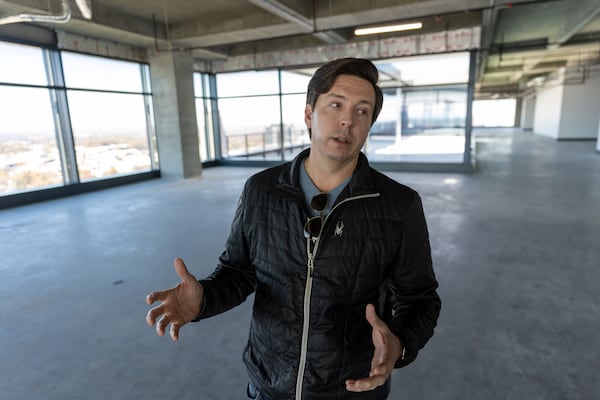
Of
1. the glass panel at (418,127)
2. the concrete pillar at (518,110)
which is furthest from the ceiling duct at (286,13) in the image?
the concrete pillar at (518,110)

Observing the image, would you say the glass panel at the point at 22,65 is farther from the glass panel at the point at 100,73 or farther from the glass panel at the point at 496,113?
the glass panel at the point at 496,113

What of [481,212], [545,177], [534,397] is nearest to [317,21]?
[481,212]

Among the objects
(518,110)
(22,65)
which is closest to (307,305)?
(22,65)

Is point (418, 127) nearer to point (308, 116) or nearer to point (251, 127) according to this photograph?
point (251, 127)

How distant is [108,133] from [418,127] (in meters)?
8.94

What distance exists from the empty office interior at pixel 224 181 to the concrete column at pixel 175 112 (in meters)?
0.05

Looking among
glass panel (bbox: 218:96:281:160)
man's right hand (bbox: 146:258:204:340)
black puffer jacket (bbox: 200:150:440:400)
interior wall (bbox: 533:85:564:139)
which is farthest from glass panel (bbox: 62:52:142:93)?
interior wall (bbox: 533:85:564:139)

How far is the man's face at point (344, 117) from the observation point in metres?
1.03

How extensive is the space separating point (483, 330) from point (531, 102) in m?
33.8

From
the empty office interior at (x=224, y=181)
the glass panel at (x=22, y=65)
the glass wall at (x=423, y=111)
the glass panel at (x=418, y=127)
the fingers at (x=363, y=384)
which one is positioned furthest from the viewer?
the glass panel at (x=418, y=127)

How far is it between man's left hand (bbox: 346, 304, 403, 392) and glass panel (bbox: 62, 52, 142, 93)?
9099 millimetres

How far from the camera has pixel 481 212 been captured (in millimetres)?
5695

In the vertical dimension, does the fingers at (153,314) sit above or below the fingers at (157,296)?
below

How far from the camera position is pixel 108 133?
903 cm
